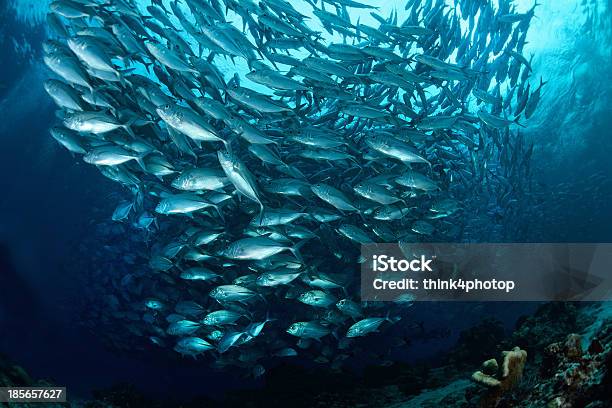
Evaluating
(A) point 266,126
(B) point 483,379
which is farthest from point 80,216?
(B) point 483,379

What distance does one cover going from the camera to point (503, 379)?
300 centimetres

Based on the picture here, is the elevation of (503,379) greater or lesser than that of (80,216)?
lesser

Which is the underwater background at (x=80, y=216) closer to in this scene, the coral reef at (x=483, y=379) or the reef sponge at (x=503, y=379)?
the coral reef at (x=483, y=379)

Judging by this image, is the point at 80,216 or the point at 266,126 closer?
the point at 266,126

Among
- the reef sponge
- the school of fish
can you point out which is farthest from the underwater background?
the reef sponge

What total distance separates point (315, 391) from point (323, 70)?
21.7 ft

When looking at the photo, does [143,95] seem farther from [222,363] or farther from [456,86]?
[222,363]

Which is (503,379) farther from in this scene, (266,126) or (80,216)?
(80,216)

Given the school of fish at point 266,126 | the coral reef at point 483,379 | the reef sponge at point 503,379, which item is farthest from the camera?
the school of fish at point 266,126

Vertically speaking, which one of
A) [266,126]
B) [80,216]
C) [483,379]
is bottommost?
[483,379]

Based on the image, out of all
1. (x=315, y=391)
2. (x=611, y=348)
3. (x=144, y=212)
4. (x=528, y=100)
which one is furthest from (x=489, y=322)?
(x=144, y=212)

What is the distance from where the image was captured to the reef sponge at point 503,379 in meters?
2.97

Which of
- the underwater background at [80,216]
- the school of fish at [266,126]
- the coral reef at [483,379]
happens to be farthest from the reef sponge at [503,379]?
the underwater background at [80,216]

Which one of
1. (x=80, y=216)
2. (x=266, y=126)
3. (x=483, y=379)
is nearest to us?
(x=483, y=379)
